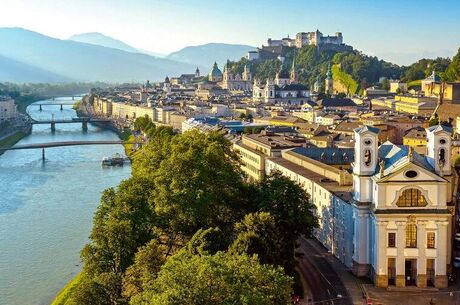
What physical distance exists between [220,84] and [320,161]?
8808 cm

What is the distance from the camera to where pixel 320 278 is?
19.6 meters

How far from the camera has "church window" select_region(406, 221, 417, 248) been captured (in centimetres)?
1877

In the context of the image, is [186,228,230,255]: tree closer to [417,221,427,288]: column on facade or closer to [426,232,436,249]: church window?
[417,221,427,288]: column on facade

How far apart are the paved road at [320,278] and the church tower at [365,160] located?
2.38m

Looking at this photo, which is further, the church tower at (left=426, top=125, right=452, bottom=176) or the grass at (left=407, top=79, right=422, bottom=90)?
the grass at (left=407, top=79, right=422, bottom=90)

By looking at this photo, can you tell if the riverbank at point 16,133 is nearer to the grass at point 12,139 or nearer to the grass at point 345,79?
the grass at point 12,139

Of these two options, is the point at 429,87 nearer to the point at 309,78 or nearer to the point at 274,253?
the point at 309,78

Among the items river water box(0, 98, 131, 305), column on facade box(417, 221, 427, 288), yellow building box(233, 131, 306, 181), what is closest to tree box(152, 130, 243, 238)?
river water box(0, 98, 131, 305)

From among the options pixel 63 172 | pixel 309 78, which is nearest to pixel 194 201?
pixel 63 172

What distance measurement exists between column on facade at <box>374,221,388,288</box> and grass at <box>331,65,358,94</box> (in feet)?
235

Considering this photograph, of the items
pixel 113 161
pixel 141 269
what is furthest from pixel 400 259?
pixel 113 161

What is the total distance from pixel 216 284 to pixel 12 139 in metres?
59.6

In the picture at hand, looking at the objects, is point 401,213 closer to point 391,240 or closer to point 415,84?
point 391,240

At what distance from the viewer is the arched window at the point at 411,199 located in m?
18.8
